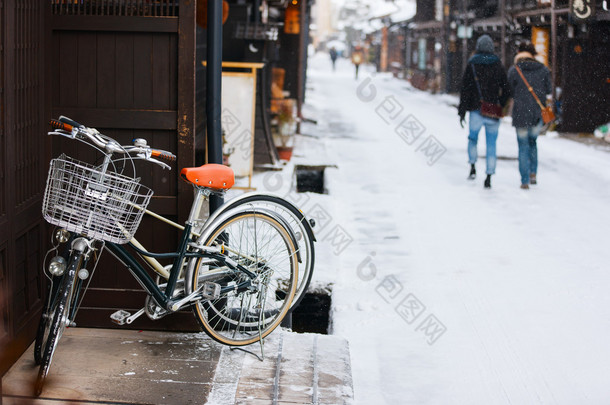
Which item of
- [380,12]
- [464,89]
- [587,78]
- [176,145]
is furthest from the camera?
[380,12]

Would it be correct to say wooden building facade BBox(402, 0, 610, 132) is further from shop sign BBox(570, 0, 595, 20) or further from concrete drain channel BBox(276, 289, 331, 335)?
concrete drain channel BBox(276, 289, 331, 335)

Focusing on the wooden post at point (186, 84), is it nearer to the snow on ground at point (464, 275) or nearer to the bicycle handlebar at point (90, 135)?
the bicycle handlebar at point (90, 135)

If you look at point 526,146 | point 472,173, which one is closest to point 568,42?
point 472,173

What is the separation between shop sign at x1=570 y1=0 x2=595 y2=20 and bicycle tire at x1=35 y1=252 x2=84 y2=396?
16055mm

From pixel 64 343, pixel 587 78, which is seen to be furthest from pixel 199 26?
pixel 587 78

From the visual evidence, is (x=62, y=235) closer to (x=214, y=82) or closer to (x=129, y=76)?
(x=129, y=76)

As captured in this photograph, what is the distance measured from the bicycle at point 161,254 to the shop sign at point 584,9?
14.7m

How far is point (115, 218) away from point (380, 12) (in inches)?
2347

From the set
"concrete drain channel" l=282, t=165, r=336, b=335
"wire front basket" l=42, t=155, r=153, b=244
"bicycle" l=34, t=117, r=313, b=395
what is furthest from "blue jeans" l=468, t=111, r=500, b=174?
"wire front basket" l=42, t=155, r=153, b=244

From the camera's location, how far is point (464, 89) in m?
11.5

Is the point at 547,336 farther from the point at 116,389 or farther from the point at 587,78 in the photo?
the point at 587,78

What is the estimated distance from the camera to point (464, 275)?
725 cm

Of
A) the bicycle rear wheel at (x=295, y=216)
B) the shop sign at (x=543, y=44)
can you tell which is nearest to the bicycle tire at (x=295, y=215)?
the bicycle rear wheel at (x=295, y=216)

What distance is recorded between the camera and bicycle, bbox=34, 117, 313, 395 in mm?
3938
